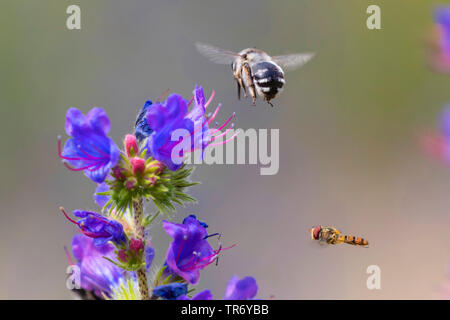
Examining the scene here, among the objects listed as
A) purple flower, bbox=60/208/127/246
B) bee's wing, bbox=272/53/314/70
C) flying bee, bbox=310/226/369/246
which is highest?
A: bee's wing, bbox=272/53/314/70

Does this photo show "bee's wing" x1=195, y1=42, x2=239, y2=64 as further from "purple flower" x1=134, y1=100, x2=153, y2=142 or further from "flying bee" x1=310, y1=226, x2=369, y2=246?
"purple flower" x1=134, y1=100, x2=153, y2=142

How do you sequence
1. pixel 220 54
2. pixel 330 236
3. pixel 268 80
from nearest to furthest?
pixel 330 236, pixel 268 80, pixel 220 54

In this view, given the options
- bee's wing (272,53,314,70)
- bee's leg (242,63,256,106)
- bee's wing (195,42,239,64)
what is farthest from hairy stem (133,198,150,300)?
bee's wing (272,53,314,70)

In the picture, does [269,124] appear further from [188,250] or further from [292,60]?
[188,250]

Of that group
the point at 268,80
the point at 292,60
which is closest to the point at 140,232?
the point at 268,80
